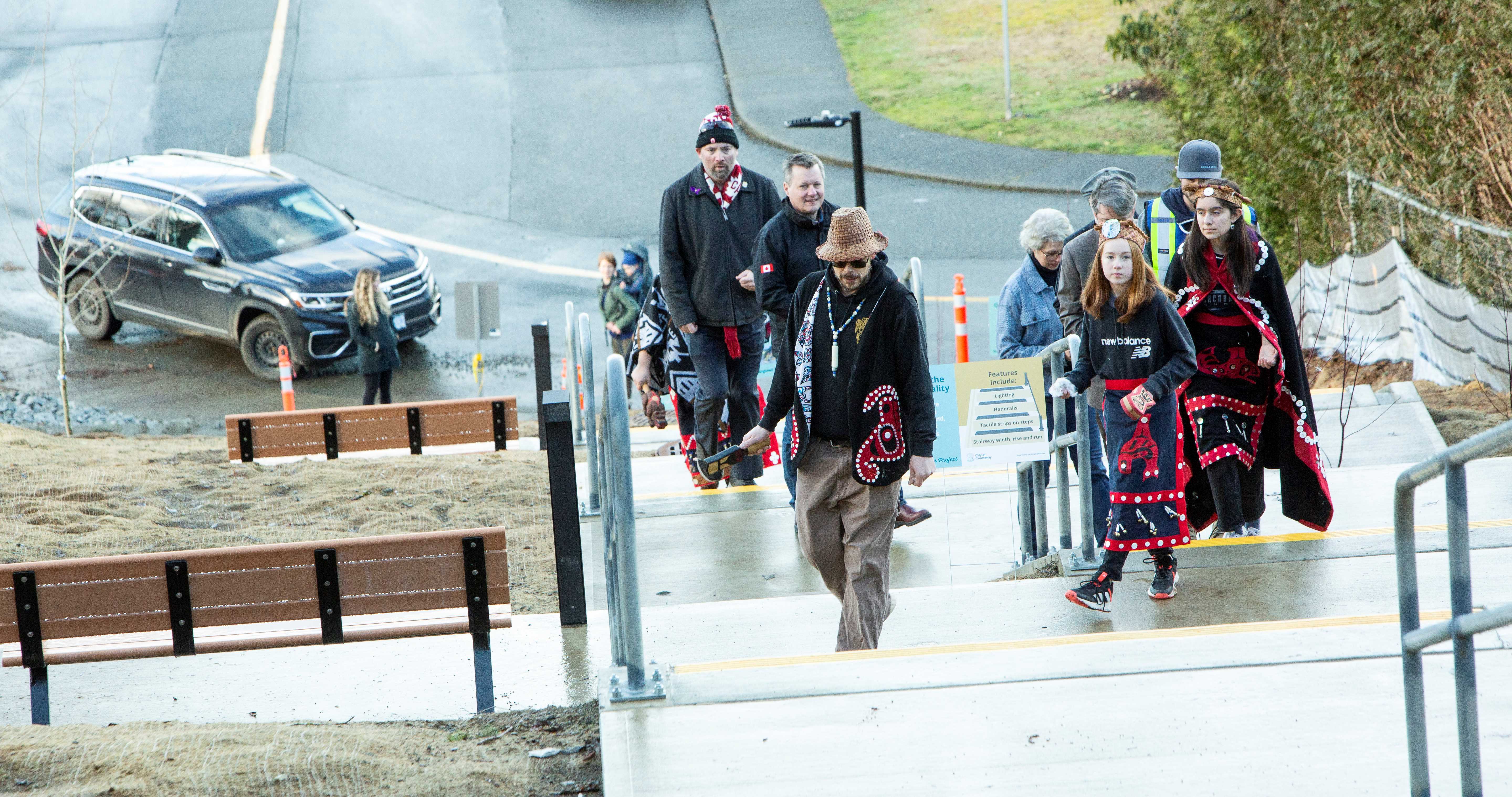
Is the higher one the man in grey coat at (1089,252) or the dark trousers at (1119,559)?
the man in grey coat at (1089,252)

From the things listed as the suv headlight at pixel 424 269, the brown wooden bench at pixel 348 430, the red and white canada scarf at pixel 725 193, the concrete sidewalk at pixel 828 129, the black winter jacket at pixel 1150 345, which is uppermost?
the concrete sidewalk at pixel 828 129

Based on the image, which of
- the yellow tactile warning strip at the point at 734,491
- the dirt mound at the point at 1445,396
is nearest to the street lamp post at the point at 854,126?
the dirt mound at the point at 1445,396

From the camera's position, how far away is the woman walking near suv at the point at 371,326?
506 inches

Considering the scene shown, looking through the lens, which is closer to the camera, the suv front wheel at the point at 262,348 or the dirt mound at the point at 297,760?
the dirt mound at the point at 297,760

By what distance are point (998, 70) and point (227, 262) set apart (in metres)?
15.4

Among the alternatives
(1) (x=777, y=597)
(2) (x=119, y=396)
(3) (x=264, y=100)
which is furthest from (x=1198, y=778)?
(3) (x=264, y=100)

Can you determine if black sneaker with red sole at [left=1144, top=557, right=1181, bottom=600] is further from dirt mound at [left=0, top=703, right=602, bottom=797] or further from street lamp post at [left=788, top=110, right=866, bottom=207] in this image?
street lamp post at [left=788, top=110, right=866, bottom=207]

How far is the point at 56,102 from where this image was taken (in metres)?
23.7

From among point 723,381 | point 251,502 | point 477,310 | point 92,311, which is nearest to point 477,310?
point 477,310

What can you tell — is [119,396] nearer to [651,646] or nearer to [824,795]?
[651,646]

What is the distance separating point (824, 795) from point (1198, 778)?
96cm

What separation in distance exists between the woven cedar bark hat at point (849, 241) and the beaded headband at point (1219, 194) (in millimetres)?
1667

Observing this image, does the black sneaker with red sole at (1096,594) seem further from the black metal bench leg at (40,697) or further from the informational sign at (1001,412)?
the black metal bench leg at (40,697)

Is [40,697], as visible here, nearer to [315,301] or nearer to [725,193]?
[725,193]
